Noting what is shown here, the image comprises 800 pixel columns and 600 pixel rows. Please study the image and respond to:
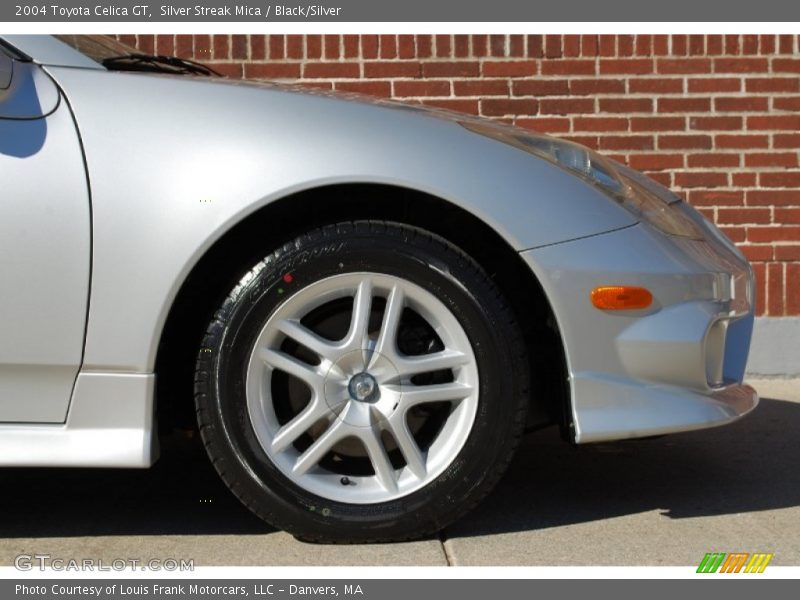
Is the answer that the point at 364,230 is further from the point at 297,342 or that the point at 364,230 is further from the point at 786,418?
the point at 786,418

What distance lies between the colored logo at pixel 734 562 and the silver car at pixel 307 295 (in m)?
0.34

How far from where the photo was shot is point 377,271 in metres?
3.05

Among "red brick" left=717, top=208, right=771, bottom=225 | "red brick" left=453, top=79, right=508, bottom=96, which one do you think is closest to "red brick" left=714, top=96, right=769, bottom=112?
"red brick" left=717, top=208, right=771, bottom=225

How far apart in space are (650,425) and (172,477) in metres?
1.65

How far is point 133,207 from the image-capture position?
2938 mm

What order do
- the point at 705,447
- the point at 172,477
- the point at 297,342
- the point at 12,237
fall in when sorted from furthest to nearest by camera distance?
1. the point at 705,447
2. the point at 172,477
3. the point at 297,342
4. the point at 12,237

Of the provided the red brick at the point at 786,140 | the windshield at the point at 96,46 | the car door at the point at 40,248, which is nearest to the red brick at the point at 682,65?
the red brick at the point at 786,140

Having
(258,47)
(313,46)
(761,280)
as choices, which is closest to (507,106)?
(313,46)

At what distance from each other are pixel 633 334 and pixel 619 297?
0.10 meters

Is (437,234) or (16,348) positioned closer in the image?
(16,348)

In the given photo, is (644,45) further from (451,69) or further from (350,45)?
(350,45)

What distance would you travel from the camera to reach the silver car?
9.67 feet

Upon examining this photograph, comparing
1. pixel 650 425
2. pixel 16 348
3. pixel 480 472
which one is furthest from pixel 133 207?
pixel 650 425

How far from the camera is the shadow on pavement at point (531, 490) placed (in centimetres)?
340
